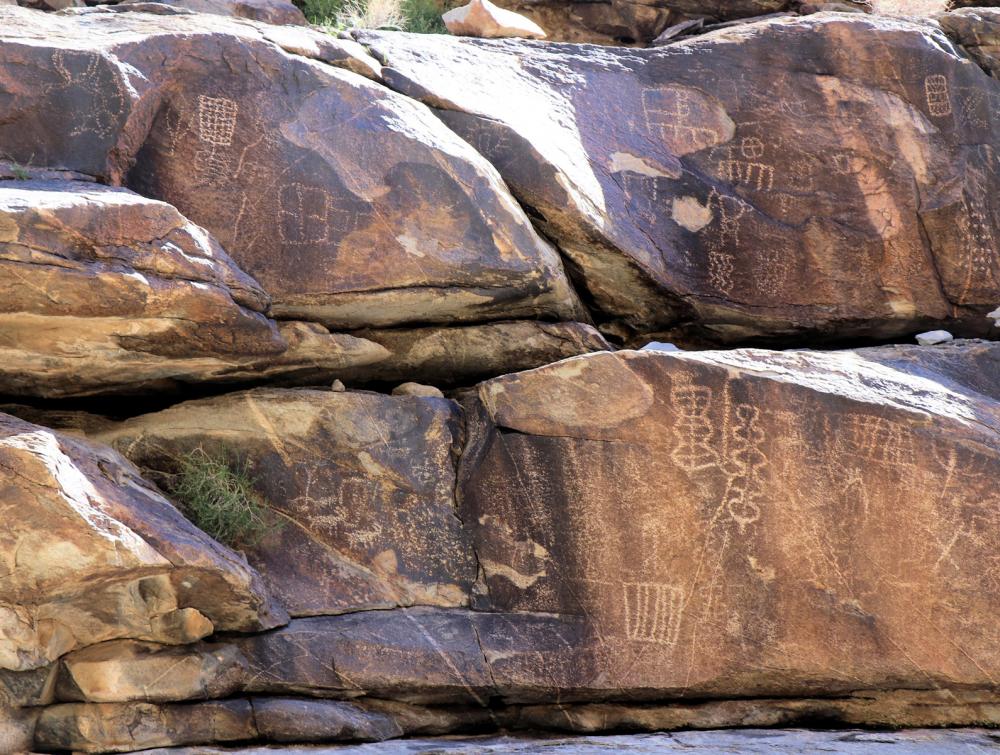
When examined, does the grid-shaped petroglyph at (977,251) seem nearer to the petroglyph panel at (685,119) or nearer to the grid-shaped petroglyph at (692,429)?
the petroglyph panel at (685,119)

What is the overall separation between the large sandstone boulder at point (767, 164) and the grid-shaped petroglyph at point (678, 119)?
11 mm

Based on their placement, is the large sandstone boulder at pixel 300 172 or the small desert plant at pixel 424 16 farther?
the small desert plant at pixel 424 16

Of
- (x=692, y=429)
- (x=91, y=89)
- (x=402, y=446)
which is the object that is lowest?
(x=402, y=446)

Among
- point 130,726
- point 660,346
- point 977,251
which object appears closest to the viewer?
point 130,726

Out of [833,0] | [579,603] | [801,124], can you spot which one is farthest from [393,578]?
[833,0]

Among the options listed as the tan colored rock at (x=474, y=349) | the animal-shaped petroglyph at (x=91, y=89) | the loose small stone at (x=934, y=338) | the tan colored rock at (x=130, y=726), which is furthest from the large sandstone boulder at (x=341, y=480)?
the loose small stone at (x=934, y=338)

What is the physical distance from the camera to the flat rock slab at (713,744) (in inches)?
182

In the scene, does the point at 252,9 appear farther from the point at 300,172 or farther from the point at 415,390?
the point at 415,390

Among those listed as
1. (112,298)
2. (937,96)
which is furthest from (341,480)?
(937,96)

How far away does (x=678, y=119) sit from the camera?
6660 millimetres

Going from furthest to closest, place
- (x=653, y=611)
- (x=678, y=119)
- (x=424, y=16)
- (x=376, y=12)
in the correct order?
(x=424, y=16) → (x=376, y=12) → (x=678, y=119) → (x=653, y=611)

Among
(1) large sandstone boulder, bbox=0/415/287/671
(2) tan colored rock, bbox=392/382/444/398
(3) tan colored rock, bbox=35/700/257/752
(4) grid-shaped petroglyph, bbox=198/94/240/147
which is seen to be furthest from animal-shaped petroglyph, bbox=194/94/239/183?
(3) tan colored rock, bbox=35/700/257/752

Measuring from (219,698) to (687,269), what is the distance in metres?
3.20

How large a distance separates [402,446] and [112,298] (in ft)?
4.98
